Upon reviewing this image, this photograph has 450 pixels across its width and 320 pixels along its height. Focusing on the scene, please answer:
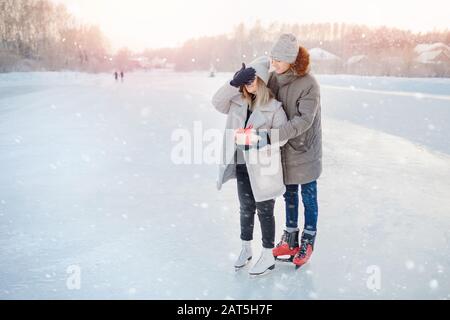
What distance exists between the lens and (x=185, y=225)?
3.54 metres

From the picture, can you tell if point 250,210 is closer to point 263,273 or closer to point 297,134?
point 263,273

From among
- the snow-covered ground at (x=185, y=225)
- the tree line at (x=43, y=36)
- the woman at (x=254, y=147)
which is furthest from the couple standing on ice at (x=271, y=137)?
the tree line at (x=43, y=36)

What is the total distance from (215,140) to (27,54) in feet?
179

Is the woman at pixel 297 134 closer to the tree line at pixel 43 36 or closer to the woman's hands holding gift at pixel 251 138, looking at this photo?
the woman's hands holding gift at pixel 251 138

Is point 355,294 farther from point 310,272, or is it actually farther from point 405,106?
point 405,106

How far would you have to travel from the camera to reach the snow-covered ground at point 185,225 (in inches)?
103

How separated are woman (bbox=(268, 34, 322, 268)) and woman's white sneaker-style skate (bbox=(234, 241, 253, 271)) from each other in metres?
0.23

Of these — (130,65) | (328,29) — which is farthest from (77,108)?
(328,29)

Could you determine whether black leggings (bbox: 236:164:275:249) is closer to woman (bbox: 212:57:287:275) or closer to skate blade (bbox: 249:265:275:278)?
woman (bbox: 212:57:287:275)

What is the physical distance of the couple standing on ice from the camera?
2.46m

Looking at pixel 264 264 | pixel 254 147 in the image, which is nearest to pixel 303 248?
pixel 264 264

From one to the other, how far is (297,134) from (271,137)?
0.16 metres

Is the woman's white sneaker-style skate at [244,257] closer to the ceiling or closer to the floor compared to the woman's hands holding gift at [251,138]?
closer to the floor
